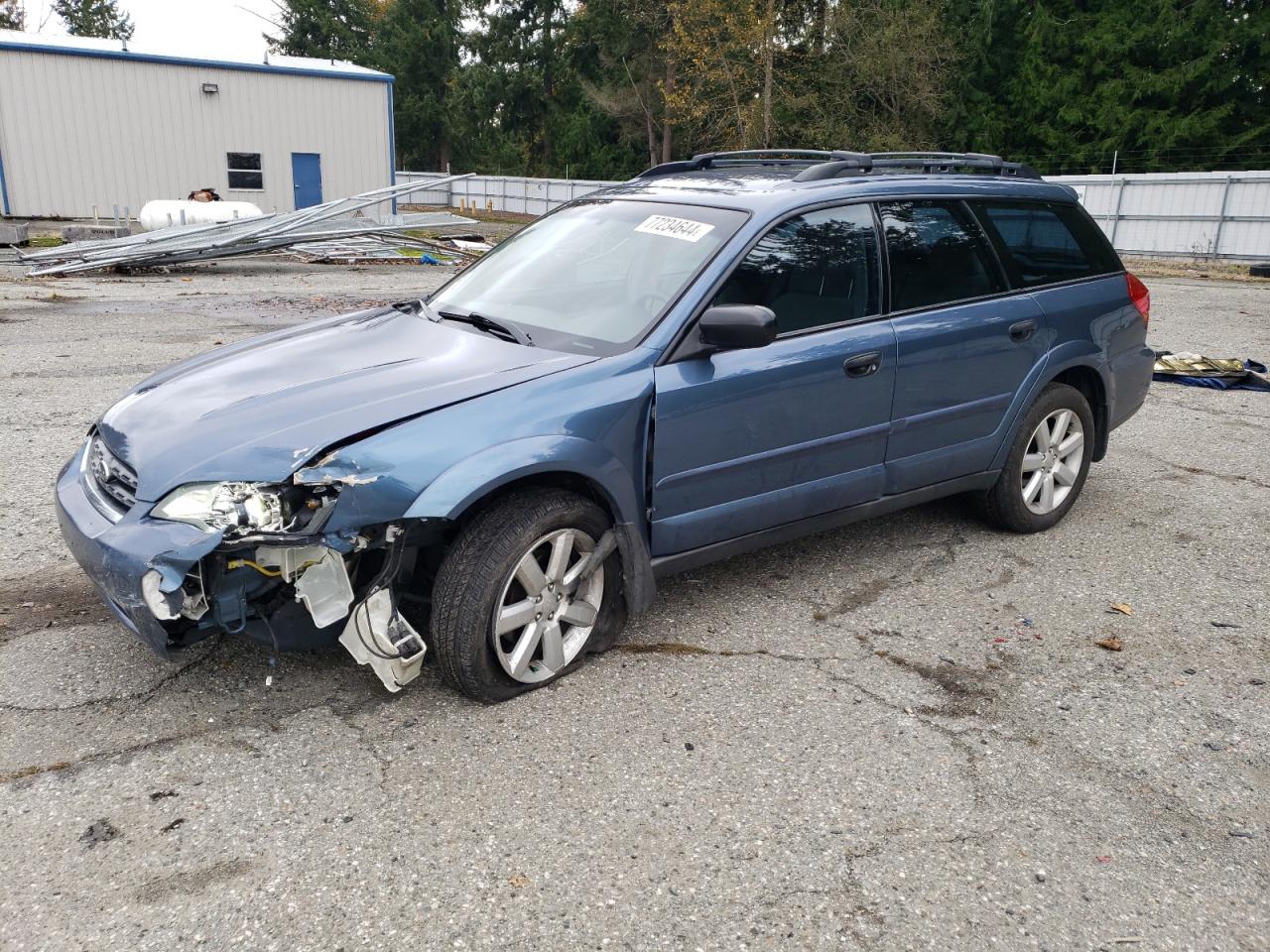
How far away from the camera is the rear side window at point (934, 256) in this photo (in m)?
4.28

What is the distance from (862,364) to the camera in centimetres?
403

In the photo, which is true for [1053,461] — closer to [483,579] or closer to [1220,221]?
Result: [483,579]

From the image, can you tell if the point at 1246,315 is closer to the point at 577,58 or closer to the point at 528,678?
the point at 528,678

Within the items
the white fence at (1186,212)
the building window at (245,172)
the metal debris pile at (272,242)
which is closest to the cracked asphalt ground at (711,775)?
the metal debris pile at (272,242)

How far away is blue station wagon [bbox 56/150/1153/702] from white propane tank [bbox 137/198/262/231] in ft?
57.1

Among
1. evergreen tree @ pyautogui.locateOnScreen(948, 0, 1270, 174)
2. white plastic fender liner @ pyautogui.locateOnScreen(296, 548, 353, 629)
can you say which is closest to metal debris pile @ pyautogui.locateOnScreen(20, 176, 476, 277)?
white plastic fender liner @ pyautogui.locateOnScreen(296, 548, 353, 629)

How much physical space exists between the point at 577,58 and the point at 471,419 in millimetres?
52595

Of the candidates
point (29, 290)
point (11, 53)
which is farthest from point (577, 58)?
point (29, 290)

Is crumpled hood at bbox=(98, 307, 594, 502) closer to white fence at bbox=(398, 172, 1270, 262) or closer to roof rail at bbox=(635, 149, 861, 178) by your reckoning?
roof rail at bbox=(635, 149, 861, 178)

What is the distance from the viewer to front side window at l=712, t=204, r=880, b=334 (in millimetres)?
3824

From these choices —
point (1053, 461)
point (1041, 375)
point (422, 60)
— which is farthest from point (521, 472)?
point (422, 60)

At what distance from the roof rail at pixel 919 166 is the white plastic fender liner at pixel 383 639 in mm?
2422

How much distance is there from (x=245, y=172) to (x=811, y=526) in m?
26.9

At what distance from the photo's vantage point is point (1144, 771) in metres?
3.12
